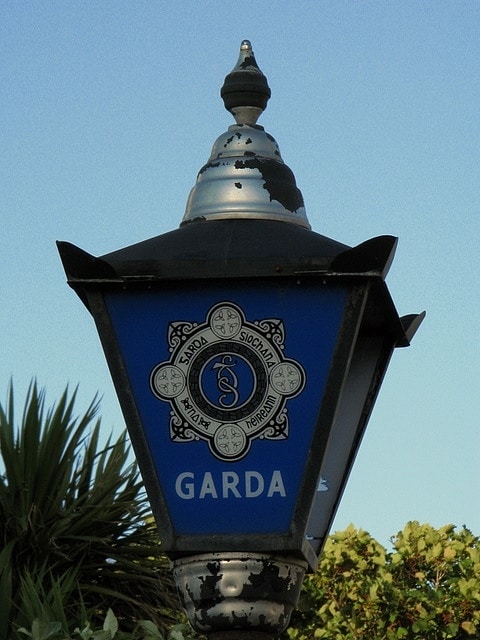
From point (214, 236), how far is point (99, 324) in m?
0.30

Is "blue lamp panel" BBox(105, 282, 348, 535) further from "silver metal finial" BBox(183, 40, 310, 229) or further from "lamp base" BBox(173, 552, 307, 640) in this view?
"silver metal finial" BBox(183, 40, 310, 229)

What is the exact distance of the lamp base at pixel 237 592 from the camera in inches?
106

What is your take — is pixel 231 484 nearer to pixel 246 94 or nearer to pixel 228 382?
pixel 228 382

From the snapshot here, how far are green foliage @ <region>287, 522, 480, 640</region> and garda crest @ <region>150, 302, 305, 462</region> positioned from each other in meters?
11.1

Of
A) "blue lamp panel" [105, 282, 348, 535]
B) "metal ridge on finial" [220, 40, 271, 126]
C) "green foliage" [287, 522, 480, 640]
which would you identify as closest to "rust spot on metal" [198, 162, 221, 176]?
"metal ridge on finial" [220, 40, 271, 126]

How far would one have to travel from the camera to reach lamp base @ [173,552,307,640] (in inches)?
106

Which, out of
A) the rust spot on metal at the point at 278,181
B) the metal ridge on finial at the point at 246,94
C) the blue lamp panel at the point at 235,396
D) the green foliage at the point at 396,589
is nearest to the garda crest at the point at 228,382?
the blue lamp panel at the point at 235,396

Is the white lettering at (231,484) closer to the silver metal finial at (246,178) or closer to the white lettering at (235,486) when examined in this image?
the white lettering at (235,486)

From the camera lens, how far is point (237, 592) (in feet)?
8.87

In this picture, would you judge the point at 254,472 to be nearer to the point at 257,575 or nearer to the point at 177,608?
the point at 257,575

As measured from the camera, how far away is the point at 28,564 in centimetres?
844

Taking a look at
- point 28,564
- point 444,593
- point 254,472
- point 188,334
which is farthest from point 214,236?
point 444,593

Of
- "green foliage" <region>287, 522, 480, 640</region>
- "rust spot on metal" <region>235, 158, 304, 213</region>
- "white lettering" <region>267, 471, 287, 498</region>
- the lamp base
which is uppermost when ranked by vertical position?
"green foliage" <region>287, 522, 480, 640</region>

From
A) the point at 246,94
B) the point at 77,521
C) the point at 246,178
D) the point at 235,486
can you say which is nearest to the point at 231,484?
the point at 235,486
